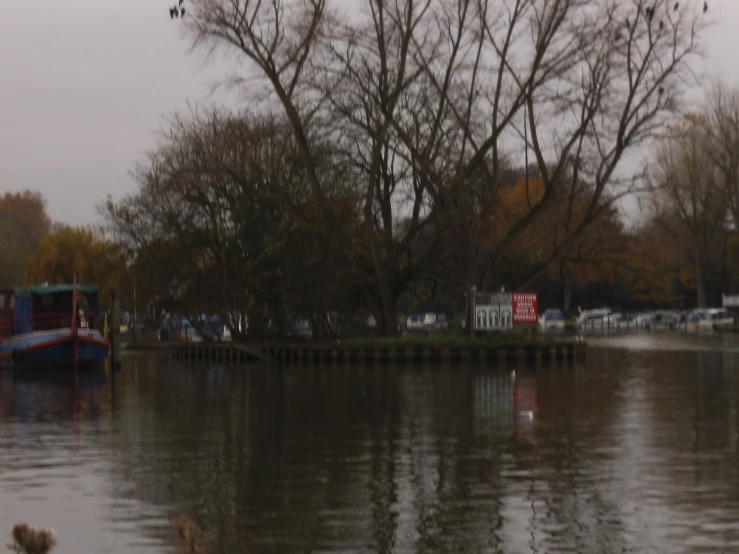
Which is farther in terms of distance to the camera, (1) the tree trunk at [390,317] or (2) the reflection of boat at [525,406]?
(1) the tree trunk at [390,317]

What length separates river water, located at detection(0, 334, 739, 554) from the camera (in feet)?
45.7

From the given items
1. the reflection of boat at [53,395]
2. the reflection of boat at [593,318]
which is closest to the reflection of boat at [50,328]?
the reflection of boat at [53,395]

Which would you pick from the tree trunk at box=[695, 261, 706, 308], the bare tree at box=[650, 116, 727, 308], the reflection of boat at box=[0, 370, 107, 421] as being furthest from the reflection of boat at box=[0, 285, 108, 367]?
the tree trunk at box=[695, 261, 706, 308]

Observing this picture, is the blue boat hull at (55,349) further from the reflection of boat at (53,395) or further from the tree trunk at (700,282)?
the tree trunk at (700,282)

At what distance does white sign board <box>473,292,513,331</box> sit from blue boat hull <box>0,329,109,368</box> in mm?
13976

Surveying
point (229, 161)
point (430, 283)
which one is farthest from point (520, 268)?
point (229, 161)

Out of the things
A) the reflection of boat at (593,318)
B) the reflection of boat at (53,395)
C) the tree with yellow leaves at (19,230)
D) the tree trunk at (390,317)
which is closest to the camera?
the reflection of boat at (53,395)

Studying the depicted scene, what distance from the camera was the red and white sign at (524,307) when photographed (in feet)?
173

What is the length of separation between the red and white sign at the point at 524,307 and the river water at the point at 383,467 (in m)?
16.9

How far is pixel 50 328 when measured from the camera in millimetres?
49625

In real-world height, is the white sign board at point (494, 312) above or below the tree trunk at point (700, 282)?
below

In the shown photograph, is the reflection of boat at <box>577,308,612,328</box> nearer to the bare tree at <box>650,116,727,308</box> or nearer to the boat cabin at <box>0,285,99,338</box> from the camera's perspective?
the bare tree at <box>650,116,727,308</box>

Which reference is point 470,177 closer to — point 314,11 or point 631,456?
point 314,11

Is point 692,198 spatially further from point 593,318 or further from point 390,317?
point 390,317
